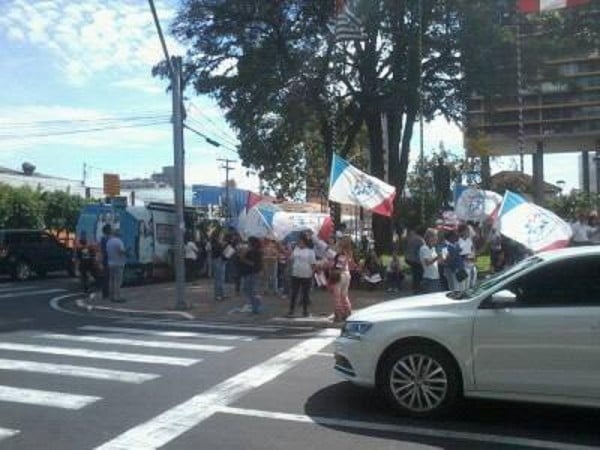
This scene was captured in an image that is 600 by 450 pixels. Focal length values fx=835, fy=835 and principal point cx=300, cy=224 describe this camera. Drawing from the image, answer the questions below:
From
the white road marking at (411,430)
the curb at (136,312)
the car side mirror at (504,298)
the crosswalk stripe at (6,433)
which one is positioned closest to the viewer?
the white road marking at (411,430)

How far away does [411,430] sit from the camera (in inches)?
283

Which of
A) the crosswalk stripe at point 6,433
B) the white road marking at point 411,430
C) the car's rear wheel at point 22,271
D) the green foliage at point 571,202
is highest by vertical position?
the green foliage at point 571,202

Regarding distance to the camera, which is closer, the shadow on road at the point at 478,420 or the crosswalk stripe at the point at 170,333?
the shadow on road at the point at 478,420

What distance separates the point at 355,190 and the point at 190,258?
10.3 meters

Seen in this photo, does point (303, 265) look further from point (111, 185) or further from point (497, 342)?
point (111, 185)

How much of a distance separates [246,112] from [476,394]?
67.4ft

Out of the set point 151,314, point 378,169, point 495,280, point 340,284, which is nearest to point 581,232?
point 340,284

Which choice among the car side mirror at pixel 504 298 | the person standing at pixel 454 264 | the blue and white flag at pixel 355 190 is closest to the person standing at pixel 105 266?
the blue and white flag at pixel 355 190

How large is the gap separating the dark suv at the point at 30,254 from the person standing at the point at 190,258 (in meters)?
4.69

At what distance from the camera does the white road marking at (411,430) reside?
676 centimetres

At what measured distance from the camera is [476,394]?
738cm

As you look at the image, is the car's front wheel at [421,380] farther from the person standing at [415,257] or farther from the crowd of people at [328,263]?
the person standing at [415,257]

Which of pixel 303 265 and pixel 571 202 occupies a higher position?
pixel 571 202

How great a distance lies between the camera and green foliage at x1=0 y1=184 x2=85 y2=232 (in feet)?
133
